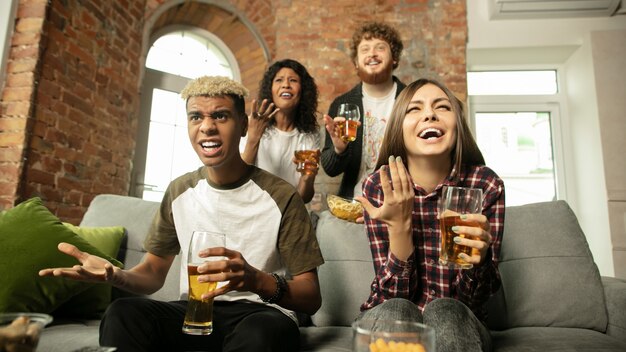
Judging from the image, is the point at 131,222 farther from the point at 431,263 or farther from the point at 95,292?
the point at 431,263

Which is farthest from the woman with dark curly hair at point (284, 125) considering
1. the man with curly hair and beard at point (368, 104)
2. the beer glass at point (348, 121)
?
the beer glass at point (348, 121)

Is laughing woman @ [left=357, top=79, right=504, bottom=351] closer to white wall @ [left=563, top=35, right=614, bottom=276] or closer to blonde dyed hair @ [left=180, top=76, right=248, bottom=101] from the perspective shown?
blonde dyed hair @ [left=180, top=76, right=248, bottom=101]

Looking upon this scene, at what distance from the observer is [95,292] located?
5.69 ft

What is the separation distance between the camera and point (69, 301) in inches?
66.4

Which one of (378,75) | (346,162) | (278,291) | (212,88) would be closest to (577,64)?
(378,75)

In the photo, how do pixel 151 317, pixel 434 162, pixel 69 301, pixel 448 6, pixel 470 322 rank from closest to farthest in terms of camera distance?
pixel 470 322, pixel 151 317, pixel 434 162, pixel 69 301, pixel 448 6

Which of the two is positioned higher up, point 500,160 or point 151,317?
point 500,160

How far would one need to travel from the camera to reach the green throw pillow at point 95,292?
1688 mm

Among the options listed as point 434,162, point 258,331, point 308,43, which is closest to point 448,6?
point 308,43

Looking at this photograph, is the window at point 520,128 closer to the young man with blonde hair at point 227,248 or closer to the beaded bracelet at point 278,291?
the young man with blonde hair at point 227,248

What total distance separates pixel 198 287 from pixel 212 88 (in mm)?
661

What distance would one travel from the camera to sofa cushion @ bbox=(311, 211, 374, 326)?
1.70 m

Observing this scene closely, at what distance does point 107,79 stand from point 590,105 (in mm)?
4186

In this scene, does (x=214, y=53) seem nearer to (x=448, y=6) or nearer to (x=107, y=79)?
(x=107, y=79)
